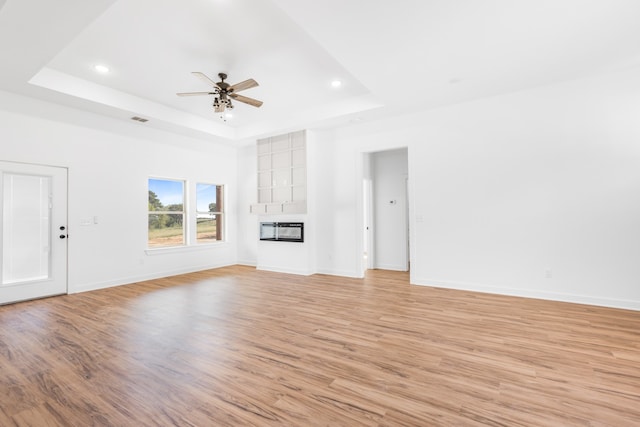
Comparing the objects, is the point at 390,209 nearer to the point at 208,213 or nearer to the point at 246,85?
the point at 246,85

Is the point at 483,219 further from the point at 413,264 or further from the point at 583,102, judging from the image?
the point at 583,102

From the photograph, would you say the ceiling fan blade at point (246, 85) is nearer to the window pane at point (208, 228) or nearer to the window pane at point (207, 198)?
the window pane at point (207, 198)

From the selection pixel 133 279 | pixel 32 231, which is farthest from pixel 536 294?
pixel 32 231

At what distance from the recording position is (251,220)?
737 centimetres

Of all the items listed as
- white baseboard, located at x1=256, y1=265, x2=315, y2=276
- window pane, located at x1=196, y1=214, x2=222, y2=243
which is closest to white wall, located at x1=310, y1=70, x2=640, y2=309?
white baseboard, located at x1=256, y1=265, x2=315, y2=276

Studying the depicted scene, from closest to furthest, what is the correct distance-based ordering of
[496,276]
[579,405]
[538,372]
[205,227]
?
[579,405] → [538,372] → [496,276] → [205,227]

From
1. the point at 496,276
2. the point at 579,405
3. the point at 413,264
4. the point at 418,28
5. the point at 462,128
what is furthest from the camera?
the point at 413,264

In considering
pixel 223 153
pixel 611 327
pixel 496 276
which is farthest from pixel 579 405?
pixel 223 153

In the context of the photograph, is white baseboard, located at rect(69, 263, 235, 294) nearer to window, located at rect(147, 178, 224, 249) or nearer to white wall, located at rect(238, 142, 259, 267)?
window, located at rect(147, 178, 224, 249)

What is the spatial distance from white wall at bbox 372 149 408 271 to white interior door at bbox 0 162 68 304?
5896 millimetres

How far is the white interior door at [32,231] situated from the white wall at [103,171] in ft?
0.41

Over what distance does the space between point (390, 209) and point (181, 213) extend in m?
4.73

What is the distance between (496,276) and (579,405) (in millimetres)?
2833

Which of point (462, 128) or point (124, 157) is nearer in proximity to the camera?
point (462, 128)
